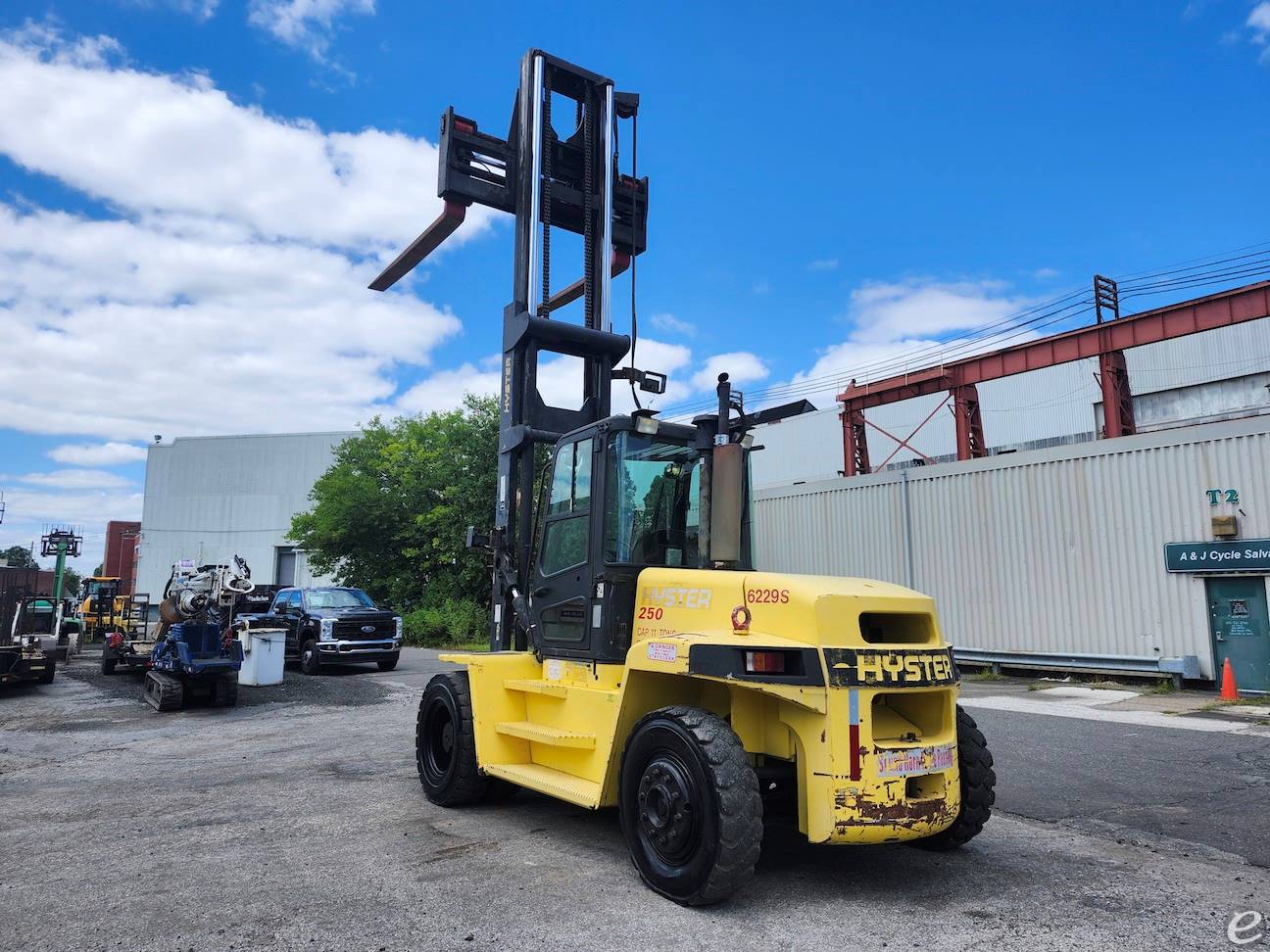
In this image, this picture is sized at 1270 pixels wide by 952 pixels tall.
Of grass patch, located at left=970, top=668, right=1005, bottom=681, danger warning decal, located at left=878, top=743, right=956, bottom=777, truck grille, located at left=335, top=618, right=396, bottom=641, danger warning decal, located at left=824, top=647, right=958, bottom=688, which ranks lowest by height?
grass patch, located at left=970, top=668, right=1005, bottom=681

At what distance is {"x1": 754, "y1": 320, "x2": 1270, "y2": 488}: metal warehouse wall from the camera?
2941 cm

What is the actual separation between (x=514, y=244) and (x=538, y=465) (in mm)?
1943

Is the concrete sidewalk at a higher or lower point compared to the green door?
lower

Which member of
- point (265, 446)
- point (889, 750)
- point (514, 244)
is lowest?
point (889, 750)

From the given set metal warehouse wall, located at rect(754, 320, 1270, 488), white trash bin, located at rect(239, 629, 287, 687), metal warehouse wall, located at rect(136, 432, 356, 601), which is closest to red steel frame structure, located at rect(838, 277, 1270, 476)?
metal warehouse wall, located at rect(754, 320, 1270, 488)

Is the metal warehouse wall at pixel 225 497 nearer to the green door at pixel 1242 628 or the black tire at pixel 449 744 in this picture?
the green door at pixel 1242 628

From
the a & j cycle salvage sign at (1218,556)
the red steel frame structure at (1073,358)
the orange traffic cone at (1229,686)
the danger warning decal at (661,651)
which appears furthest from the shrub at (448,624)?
the danger warning decal at (661,651)

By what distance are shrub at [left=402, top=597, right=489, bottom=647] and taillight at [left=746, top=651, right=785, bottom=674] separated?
81.7 ft

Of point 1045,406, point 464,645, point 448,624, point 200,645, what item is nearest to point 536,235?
point 200,645

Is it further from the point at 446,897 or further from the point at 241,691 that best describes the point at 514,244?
the point at 241,691

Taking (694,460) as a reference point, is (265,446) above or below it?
above

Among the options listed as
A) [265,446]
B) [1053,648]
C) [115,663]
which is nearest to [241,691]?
[115,663]

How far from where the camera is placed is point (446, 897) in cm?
476

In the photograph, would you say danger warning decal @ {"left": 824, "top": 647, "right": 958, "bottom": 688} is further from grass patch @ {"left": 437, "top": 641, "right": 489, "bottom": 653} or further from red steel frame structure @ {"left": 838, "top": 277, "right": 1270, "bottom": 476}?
grass patch @ {"left": 437, "top": 641, "right": 489, "bottom": 653}
